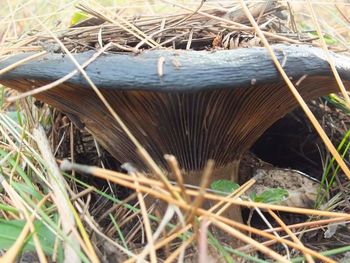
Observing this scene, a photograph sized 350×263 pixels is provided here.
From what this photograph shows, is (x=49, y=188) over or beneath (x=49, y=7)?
beneath

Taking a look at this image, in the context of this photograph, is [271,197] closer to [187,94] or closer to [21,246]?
[187,94]

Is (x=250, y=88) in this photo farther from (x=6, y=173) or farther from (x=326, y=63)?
(x=6, y=173)

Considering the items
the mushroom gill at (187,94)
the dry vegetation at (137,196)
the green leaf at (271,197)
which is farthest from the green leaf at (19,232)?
the green leaf at (271,197)

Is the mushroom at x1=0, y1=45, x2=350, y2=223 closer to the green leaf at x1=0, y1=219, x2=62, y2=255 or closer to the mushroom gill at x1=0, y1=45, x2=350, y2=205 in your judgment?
the mushroom gill at x1=0, y1=45, x2=350, y2=205

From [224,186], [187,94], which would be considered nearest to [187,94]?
[187,94]

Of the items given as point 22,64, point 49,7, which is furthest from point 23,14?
point 22,64
